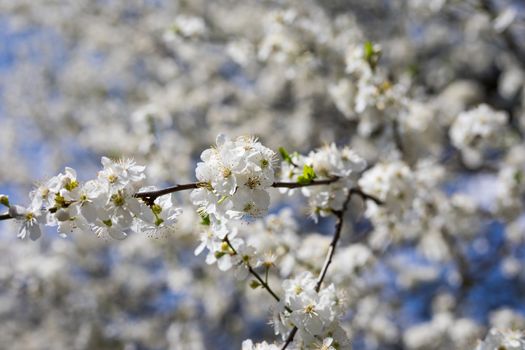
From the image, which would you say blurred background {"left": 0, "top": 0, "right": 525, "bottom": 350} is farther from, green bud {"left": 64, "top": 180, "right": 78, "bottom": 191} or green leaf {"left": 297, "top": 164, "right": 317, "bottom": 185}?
green bud {"left": 64, "top": 180, "right": 78, "bottom": 191}

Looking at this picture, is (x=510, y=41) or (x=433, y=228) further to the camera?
(x=510, y=41)

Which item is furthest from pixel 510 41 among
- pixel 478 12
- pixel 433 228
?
pixel 433 228

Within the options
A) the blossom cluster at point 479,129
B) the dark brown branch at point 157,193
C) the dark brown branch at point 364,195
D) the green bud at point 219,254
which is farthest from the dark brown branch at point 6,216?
the blossom cluster at point 479,129

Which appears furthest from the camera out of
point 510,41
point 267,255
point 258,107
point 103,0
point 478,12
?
point 103,0

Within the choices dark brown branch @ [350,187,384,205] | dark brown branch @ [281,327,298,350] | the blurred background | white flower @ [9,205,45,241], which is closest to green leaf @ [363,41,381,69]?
the blurred background

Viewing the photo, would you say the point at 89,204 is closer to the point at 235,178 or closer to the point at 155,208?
the point at 155,208

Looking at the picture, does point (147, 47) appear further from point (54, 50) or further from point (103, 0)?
point (54, 50)

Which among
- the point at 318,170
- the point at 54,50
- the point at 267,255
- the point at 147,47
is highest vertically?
the point at 54,50
